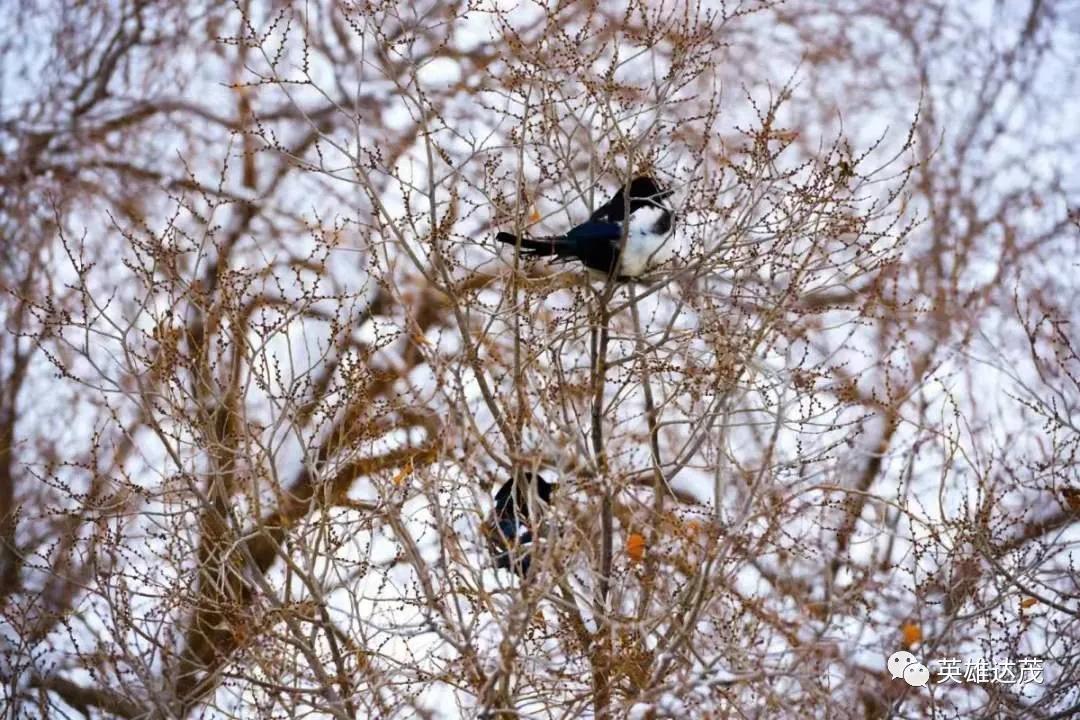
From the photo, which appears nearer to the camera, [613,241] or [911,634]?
[911,634]

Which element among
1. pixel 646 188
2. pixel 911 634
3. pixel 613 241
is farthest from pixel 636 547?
pixel 646 188

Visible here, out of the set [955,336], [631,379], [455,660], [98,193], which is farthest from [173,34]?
[455,660]

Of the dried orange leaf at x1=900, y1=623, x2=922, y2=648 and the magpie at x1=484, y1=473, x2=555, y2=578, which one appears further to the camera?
the dried orange leaf at x1=900, y1=623, x2=922, y2=648

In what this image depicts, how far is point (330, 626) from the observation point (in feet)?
16.7

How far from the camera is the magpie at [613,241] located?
608 cm

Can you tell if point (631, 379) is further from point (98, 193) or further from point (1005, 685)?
point (98, 193)

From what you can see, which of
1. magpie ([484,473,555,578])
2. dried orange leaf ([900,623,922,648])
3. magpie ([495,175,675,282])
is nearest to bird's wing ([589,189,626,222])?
magpie ([495,175,675,282])

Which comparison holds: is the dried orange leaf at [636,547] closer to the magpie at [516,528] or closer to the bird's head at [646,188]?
the magpie at [516,528]

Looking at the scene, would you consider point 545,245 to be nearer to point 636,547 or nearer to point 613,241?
point 613,241

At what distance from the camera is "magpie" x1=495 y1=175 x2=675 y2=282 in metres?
6.08

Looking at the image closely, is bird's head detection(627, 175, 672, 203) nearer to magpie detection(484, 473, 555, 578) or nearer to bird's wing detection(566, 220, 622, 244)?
bird's wing detection(566, 220, 622, 244)

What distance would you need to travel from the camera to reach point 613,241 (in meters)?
6.10

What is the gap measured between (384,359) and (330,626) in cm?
543

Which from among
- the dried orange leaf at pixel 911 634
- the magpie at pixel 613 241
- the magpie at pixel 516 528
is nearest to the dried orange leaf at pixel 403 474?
the magpie at pixel 516 528
